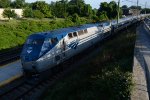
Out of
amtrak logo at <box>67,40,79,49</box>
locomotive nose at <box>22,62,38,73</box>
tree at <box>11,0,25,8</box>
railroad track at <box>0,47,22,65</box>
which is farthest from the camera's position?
tree at <box>11,0,25,8</box>

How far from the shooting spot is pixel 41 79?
19.4 metres

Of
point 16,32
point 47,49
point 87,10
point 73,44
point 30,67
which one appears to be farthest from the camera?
point 87,10

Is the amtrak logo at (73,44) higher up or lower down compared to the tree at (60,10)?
lower down

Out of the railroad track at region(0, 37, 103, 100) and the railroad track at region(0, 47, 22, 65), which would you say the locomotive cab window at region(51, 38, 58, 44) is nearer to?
the railroad track at region(0, 37, 103, 100)

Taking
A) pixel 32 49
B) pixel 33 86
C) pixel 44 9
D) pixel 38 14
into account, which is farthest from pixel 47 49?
pixel 44 9

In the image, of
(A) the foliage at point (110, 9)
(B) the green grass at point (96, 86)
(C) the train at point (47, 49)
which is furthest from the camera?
A: (A) the foliage at point (110, 9)

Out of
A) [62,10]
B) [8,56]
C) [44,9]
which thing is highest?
[44,9]

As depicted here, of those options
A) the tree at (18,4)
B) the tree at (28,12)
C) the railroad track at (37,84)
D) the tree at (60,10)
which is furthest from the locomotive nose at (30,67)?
the tree at (18,4)

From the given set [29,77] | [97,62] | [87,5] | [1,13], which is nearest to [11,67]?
[29,77]

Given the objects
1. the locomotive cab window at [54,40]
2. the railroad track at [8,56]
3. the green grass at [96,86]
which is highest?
the locomotive cab window at [54,40]

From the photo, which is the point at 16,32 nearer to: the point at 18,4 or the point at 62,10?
the point at 62,10

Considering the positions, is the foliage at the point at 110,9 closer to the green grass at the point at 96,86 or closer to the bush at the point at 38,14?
the bush at the point at 38,14

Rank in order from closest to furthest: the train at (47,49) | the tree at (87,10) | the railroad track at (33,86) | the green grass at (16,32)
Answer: the railroad track at (33,86) → the train at (47,49) → the green grass at (16,32) → the tree at (87,10)

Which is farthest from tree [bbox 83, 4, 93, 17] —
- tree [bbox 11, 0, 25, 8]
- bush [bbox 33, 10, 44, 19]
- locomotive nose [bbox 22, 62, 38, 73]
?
locomotive nose [bbox 22, 62, 38, 73]
